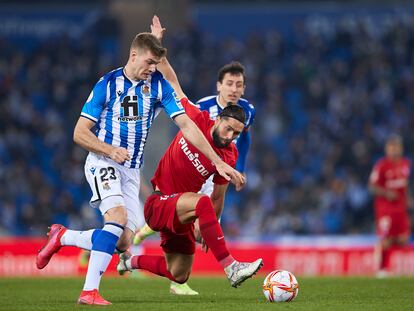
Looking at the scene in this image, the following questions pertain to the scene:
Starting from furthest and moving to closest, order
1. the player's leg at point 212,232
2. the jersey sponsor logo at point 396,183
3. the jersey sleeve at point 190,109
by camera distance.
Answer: the jersey sponsor logo at point 396,183
the jersey sleeve at point 190,109
the player's leg at point 212,232

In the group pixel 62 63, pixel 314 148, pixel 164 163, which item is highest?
pixel 62 63

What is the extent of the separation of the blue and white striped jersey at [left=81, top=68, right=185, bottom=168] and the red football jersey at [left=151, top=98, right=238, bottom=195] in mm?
341

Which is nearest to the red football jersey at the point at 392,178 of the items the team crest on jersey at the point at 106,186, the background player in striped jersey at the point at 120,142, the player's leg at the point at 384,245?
the player's leg at the point at 384,245

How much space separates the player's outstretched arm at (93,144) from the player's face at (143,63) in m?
0.64

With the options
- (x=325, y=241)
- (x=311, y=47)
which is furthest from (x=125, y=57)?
(x=325, y=241)

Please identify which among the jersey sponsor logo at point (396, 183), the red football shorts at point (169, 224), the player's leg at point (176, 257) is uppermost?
the jersey sponsor logo at point (396, 183)

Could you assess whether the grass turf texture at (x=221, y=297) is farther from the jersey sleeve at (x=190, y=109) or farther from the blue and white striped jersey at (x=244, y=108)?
the jersey sleeve at (x=190, y=109)

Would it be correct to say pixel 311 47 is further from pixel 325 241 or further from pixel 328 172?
pixel 325 241

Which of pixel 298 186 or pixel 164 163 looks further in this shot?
pixel 298 186

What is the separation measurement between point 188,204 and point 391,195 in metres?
8.30

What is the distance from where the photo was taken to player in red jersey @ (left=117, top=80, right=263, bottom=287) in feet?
25.8

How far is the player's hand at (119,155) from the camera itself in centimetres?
783

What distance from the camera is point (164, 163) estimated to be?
348 inches

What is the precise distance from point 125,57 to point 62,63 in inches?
74.0
